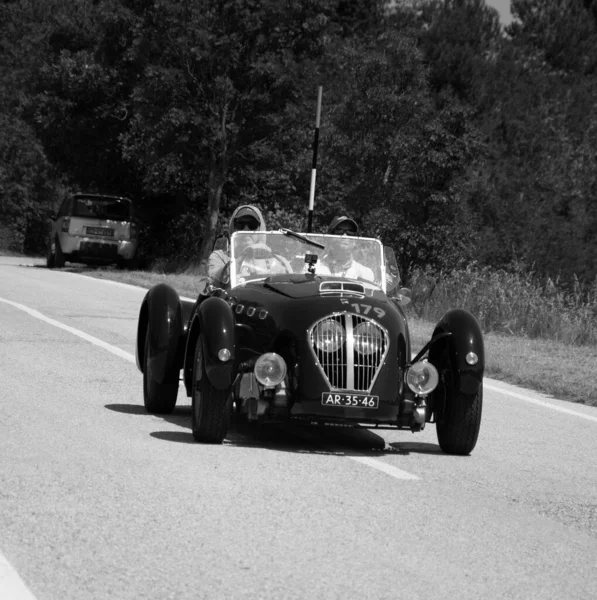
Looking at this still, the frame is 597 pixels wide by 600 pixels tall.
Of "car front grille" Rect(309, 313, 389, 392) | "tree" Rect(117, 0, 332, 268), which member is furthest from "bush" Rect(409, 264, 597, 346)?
"tree" Rect(117, 0, 332, 268)

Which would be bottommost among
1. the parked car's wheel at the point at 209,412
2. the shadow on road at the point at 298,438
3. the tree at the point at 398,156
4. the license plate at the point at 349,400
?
the shadow on road at the point at 298,438

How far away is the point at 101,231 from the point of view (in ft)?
103

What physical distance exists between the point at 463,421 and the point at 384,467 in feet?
2.57

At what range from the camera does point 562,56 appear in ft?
205

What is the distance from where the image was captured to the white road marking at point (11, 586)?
469 centimetres

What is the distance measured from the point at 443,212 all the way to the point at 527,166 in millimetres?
24165

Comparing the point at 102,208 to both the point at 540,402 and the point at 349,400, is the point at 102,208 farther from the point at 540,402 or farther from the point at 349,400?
the point at 349,400

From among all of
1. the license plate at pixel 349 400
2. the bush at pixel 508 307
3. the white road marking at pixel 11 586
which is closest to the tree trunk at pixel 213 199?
the bush at pixel 508 307

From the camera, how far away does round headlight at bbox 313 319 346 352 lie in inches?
312

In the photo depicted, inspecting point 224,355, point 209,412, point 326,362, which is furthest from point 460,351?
point 209,412

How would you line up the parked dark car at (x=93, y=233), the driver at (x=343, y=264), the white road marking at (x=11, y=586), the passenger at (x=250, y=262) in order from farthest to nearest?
the parked dark car at (x=93, y=233), the driver at (x=343, y=264), the passenger at (x=250, y=262), the white road marking at (x=11, y=586)

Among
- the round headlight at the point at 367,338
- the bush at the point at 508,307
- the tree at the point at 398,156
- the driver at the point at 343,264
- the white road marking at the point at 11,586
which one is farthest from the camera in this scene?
the tree at the point at 398,156

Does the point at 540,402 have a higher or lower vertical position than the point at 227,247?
lower

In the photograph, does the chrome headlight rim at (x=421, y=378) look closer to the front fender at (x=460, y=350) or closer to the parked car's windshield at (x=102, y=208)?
the front fender at (x=460, y=350)
